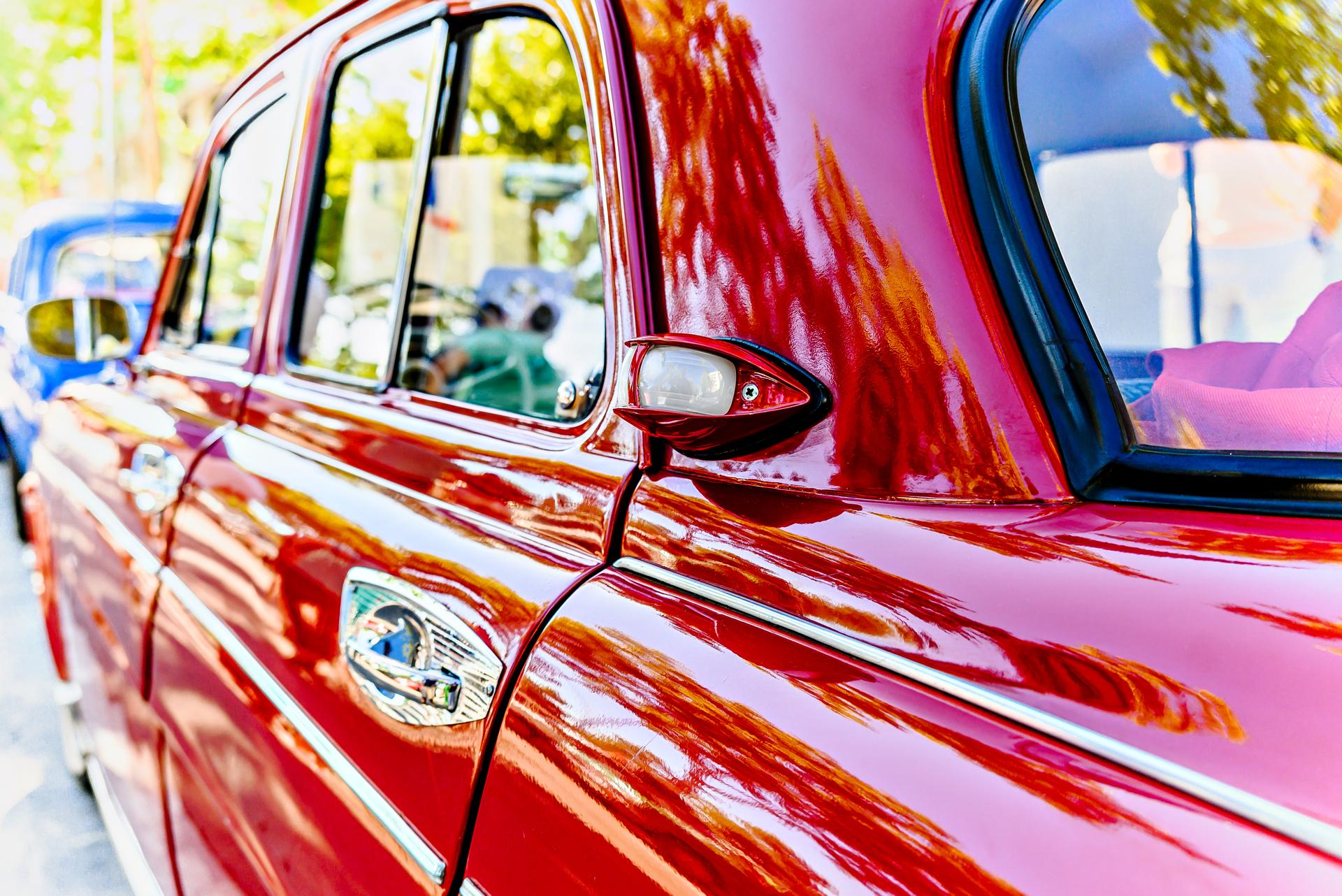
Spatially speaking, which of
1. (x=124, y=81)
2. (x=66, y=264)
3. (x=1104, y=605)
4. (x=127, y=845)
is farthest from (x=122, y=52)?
(x=1104, y=605)

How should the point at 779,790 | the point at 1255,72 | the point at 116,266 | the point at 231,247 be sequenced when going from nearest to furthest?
the point at 779,790 < the point at 1255,72 < the point at 231,247 < the point at 116,266

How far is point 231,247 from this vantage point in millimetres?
2746

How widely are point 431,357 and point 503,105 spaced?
17.3 feet

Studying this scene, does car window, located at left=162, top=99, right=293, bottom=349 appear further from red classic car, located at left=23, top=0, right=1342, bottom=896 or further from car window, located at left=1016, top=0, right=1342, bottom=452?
car window, located at left=1016, top=0, right=1342, bottom=452

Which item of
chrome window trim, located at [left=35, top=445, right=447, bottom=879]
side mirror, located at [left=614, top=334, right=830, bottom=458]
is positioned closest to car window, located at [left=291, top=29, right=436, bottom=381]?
chrome window trim, located at [left=35, top=445, right=447, bottom=879]

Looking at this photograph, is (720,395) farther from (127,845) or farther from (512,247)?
(512,247)

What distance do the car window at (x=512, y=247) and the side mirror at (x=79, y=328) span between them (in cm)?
88

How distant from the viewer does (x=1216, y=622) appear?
74cm

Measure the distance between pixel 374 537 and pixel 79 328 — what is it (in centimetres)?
204

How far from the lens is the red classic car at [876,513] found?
74 centimetres

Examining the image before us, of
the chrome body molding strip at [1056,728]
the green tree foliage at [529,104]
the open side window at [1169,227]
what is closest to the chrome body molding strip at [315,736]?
the chrome body molding strip at [1056,728]

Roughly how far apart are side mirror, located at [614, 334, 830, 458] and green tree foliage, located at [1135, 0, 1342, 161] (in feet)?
1.62

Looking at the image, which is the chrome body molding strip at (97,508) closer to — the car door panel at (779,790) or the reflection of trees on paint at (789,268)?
the car door panel at (779,790)

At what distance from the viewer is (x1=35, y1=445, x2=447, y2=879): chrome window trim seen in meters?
1.19
